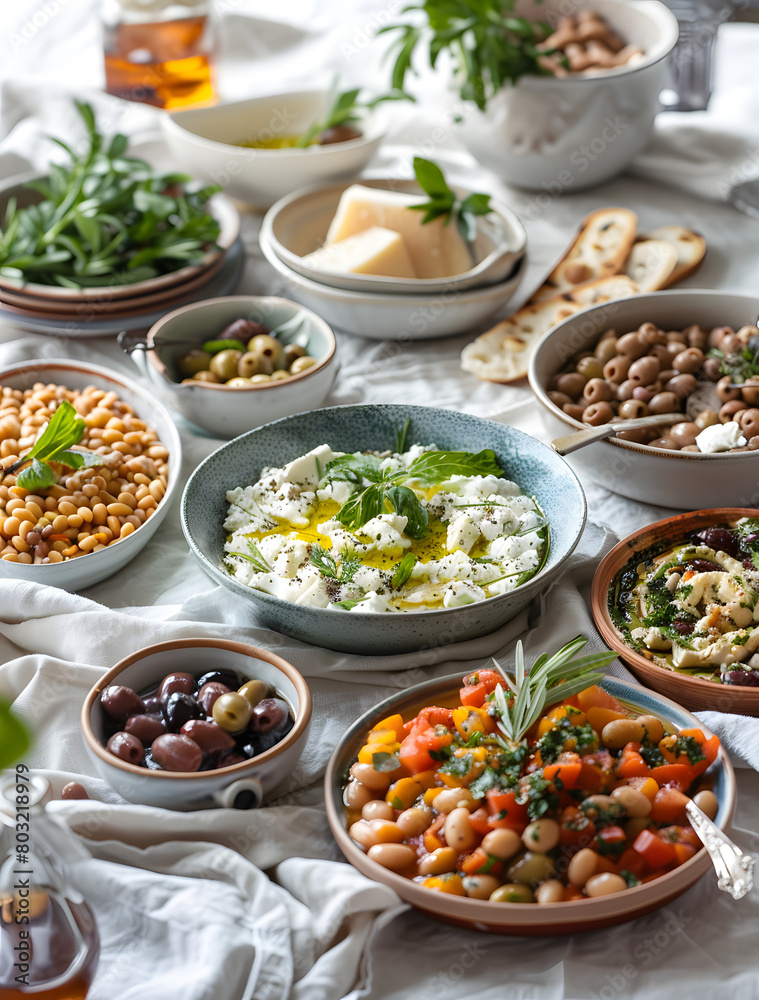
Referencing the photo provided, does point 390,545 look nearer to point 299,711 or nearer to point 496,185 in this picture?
point 299,711

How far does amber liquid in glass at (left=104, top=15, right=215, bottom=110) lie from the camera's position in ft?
8.96

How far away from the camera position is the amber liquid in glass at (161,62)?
8.96ft

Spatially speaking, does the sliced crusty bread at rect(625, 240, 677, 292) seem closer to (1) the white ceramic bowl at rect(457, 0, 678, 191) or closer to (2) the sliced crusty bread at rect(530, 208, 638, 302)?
(2) the sliced crusty bread at rect(530, 208, 638, 302)

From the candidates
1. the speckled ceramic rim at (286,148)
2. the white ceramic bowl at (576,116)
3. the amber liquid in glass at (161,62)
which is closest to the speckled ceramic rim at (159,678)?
the speckled ceramic rim at (286,148)

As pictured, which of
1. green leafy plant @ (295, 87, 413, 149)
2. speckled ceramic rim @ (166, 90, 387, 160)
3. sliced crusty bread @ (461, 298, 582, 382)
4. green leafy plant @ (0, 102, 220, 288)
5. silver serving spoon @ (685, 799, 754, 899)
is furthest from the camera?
green leafy plant @ (295, 87, 413, 149)

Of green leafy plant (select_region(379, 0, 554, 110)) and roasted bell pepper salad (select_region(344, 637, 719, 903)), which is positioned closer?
roasted bell pepper salad (select_region(344, 637, 719, 903))

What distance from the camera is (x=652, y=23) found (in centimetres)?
250

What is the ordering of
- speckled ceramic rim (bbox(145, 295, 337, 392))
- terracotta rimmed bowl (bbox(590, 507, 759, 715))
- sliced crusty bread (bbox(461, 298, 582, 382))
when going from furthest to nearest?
sliced crusty bread (bbox(461, 298, 582, 382)), speckled ceramic rim (bbox(145, 295, 337, 392)), terracotta rimmed bowl (bbox(590, 507, 759, 715))

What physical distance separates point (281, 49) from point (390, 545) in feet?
8.26

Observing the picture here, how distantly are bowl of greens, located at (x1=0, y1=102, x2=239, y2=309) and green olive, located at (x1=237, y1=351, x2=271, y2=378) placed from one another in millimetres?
364

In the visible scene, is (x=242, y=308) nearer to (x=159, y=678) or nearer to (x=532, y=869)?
(x=159, y=678)

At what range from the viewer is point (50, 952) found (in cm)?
93

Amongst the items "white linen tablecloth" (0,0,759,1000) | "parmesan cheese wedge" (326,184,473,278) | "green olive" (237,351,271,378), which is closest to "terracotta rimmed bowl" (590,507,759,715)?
"white linen tablecloth" (0,0,759,1000)

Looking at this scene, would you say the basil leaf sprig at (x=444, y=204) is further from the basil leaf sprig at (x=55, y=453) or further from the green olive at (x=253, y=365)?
the basil leaf sprig at (x=55, y=453)
